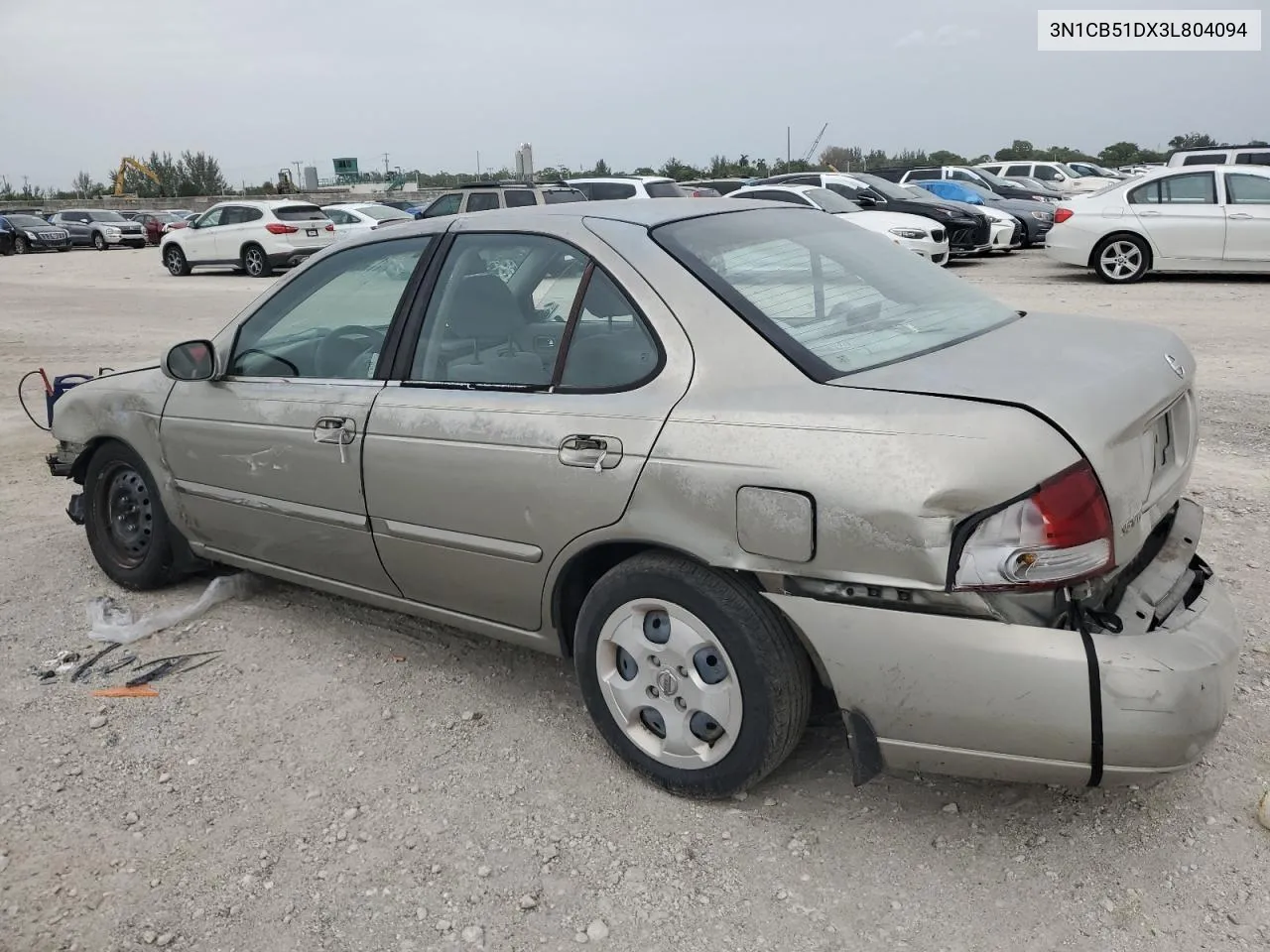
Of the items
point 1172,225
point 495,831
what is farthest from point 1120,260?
point 495,831

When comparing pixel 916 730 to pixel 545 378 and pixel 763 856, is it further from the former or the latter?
pixel 545 378

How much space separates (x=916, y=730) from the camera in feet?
8.09

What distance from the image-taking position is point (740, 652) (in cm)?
262

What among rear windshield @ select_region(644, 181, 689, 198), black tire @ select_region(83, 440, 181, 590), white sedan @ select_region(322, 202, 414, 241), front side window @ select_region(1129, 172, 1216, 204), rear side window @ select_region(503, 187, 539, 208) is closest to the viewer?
black tire @ select_region(83, 440, 181, 590)

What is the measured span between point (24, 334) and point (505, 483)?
12.9m

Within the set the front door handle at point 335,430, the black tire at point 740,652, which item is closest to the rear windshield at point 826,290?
the black tire at point 740,652

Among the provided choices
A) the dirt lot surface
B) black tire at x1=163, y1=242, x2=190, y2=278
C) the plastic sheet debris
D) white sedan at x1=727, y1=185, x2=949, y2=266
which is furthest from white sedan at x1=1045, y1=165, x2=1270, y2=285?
black tire at x1=163, y1=242, x2=190, y2=278

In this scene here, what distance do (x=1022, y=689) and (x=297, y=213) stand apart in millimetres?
20928

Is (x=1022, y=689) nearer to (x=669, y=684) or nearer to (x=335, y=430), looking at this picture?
(x=669, y=684)

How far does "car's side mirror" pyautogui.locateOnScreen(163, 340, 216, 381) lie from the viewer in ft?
12.9

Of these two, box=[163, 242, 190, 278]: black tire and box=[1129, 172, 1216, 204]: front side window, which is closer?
box=[1129, 172, 1216, 204]: front side window

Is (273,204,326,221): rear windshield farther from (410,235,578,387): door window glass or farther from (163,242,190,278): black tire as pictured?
(410,235,578,387): door window glass

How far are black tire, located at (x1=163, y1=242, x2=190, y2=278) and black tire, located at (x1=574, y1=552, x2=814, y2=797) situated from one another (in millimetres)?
22180

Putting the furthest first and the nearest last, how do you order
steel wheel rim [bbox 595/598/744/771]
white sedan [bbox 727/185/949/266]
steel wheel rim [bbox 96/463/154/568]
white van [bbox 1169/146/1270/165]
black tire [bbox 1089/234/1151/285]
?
white van [bbox 1169/146/1270/165] → white sedan [bbox 727/185/949/266] → black tire [bbox 1089/234/1151/285] → steel wheel rim [bbox 96/463/154/568] → steel wheel rim [bbox 595/598/744/771]
